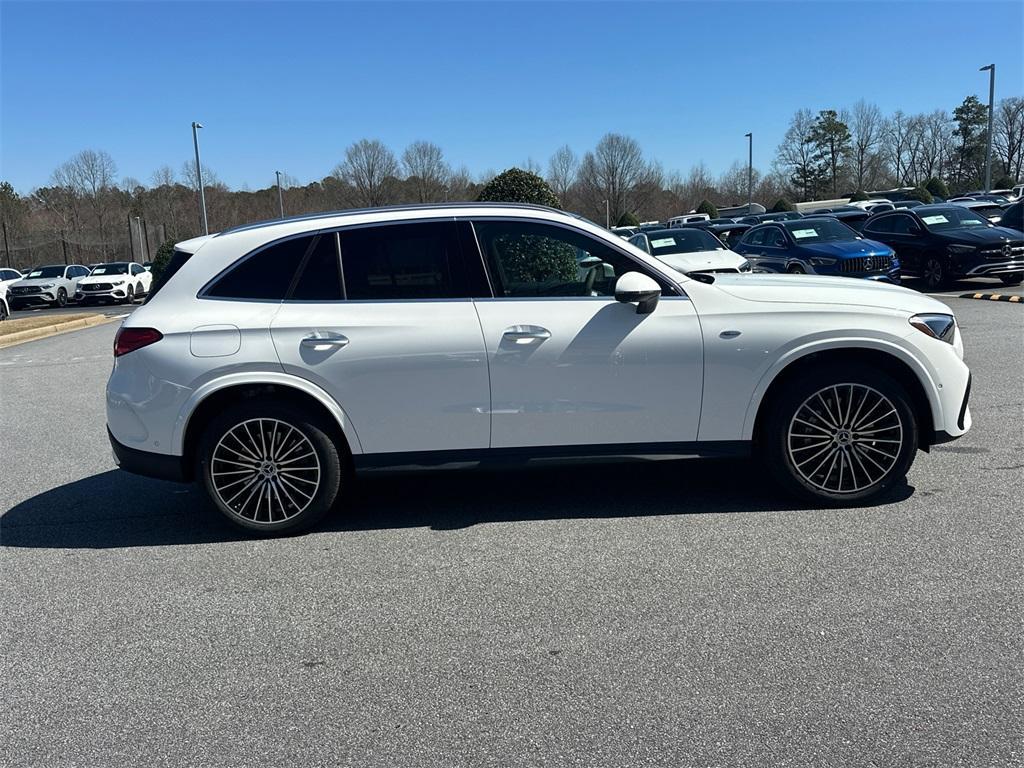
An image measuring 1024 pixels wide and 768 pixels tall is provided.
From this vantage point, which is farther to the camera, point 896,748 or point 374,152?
point 374,152

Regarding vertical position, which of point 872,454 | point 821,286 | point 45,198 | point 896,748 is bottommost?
point 896,748

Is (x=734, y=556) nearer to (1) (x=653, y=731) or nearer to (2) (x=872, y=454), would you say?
(2) (x=872, y=454)

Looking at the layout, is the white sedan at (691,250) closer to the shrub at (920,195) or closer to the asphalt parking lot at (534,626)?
the asphalt parking lot at (534,626)

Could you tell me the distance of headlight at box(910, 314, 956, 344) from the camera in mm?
4957

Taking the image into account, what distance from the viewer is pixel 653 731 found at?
9.71ft

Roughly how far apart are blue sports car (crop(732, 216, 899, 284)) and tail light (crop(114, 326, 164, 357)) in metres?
12.4

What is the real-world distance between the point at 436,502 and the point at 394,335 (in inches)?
49.9

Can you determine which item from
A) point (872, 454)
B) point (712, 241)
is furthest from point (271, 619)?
point (712, 241)

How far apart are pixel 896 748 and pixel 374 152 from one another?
167ft

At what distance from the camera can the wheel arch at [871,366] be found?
489cm

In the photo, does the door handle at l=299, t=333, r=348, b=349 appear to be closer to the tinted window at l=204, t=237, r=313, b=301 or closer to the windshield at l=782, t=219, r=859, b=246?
the tinted window at l=204, t=237, r=313, b=301

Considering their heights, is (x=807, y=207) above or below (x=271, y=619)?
above

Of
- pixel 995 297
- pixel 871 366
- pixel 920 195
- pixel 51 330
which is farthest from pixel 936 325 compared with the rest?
pixel 920 195

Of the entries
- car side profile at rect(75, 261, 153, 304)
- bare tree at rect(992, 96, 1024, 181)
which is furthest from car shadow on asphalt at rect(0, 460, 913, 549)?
bare tree at rect(992, 96, 1024, 181)
